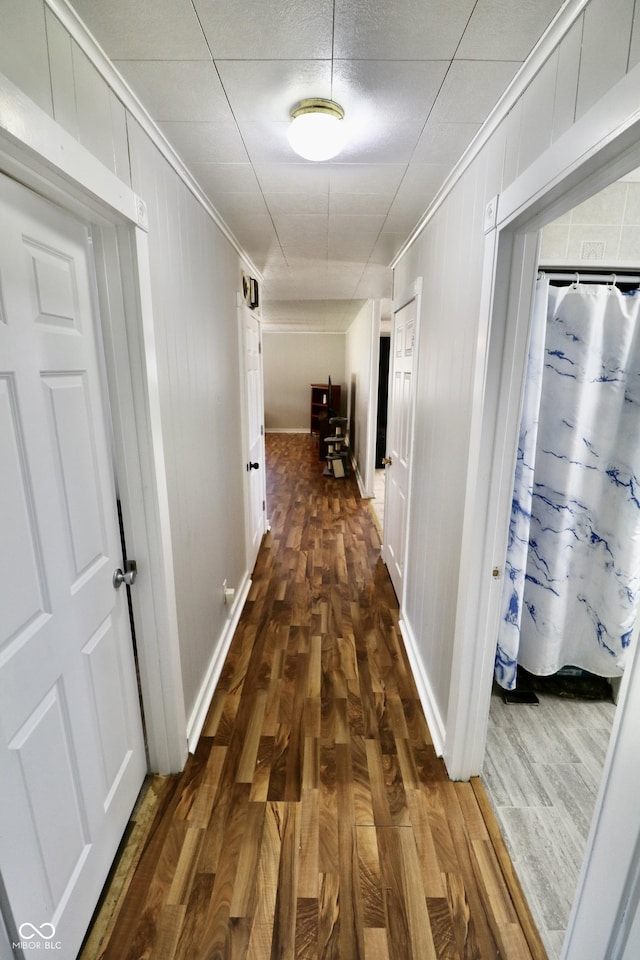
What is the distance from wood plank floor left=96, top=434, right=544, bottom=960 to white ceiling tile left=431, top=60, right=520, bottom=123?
228cm

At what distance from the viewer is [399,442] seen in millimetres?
2996

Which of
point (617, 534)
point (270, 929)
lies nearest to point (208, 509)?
point (270, 929)

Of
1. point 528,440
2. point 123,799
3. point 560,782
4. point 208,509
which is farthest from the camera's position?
point 208,509

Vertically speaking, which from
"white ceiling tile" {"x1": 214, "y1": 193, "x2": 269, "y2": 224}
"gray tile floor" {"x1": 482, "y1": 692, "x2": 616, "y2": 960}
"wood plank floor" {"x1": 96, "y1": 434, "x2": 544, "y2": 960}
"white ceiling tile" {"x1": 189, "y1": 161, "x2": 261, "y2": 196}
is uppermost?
"white ceiling tile" {"x1": 214, "y1": 193, "x2": 269, "y2": 224}

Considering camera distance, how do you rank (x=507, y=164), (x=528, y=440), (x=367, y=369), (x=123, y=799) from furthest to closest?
(x=367, y=369)
(x=528, y=440)
(x=123, y=799)
(x=507, y=164)

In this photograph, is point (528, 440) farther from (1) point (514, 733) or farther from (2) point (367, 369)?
(2) point (367, 369)

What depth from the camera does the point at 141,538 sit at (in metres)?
1.44

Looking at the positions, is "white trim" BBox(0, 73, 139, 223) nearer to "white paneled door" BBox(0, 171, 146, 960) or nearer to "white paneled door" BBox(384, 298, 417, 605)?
"white paneled door" BBox(0, 171, 146, 960)

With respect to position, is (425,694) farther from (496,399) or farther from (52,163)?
(52,163)

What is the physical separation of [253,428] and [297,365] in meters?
6.07

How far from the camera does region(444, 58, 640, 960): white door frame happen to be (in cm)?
81

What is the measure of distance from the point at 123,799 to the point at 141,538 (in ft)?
2.86

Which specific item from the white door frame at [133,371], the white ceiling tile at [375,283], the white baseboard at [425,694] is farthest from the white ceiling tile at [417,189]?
the white baseboard at [425,694]

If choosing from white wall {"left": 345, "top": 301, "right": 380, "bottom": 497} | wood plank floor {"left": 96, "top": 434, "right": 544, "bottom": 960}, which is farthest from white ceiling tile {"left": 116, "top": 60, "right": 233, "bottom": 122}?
white wall {"left": 345, "top": 301, "right": 380, "bottom": 497}
